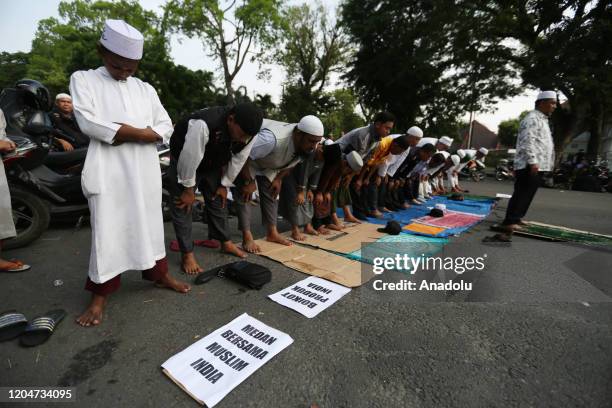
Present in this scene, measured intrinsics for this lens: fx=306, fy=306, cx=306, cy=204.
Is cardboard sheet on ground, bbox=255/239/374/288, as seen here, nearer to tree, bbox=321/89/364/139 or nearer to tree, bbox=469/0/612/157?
tree, bbox=469/0/612/157

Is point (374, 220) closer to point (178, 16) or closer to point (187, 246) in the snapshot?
point (187, 246)

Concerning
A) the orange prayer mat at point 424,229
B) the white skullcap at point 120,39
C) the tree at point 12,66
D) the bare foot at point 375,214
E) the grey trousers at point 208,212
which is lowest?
the orange prayer mat at point 424,229

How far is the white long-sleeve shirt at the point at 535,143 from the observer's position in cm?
384

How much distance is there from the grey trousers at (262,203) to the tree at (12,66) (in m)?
37.2

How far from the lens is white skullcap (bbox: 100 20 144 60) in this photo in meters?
1.74

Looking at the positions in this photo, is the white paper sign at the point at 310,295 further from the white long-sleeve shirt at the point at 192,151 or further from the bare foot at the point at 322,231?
the bare foot at the point at 322,231

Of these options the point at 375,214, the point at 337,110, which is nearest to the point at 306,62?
the point at 337,110

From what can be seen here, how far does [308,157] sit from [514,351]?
2582mm

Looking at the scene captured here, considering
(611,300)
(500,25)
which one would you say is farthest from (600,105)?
(611,300)

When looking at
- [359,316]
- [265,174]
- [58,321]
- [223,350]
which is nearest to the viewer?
[223,350]

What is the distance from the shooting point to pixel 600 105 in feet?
43.5

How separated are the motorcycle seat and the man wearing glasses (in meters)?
2.30

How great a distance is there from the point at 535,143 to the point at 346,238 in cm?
265

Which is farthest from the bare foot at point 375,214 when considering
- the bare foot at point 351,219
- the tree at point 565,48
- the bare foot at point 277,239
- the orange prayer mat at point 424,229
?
the tree at point 565,48
